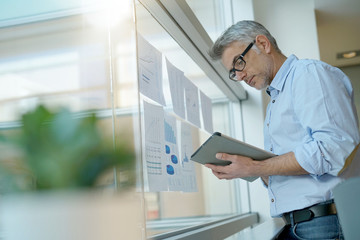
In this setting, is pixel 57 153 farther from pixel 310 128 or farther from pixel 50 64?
pixel 310 128

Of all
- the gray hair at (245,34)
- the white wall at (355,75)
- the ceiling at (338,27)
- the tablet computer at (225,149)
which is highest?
the ceiling at (338,27)

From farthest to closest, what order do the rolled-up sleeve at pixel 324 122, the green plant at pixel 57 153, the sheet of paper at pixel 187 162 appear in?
the sheet of paper at pixel 187 162 < the rolled-up sleeve at pixel 324 122 < the green plant at pixel 57 153

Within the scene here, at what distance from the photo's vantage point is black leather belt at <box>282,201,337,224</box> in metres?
1.25

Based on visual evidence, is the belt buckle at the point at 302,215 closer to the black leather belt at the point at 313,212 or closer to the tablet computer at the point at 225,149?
the black leather belt at the point at 313,212

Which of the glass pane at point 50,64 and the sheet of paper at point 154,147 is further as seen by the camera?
the sheet of paper at point 154,147

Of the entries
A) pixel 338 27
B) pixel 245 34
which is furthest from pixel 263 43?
pixel 338 27

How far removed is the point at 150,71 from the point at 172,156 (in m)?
0.36

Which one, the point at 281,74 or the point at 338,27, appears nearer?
the point at 281,74

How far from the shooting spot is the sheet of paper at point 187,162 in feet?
5.82

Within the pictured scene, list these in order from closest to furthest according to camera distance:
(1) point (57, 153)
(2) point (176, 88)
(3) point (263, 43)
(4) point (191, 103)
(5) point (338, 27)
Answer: (1) point (57, 153) < (3) point (263, 43) < (2) point (176, 88) < (4) point (191, 103) < (5) point (338, 27)

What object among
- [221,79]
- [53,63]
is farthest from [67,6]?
[221,79]

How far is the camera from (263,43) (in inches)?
60.2

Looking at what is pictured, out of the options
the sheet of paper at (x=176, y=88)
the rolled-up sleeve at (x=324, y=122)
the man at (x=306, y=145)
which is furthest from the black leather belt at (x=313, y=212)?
the sheet of paper at (x=176, y=88)

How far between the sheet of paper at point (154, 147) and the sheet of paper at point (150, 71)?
0.04 metres
